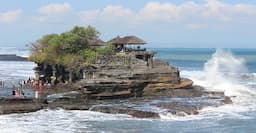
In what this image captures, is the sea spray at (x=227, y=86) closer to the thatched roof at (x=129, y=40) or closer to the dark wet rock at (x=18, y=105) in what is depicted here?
the thatched roof at (x=129, y=40)

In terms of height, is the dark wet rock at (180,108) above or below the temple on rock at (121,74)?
below

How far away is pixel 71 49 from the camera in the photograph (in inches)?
2367

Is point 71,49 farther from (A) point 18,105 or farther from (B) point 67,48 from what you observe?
(A) point 18,105

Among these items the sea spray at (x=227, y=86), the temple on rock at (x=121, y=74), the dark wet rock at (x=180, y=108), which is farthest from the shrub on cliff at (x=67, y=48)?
the dark wet rock at (x=180, y=108)

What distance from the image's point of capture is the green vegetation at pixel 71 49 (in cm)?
5723

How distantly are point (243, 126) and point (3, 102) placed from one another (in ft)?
61.7

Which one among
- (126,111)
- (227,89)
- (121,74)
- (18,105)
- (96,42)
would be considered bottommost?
(126,111)

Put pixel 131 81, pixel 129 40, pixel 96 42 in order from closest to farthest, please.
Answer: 1. pixel 131 81
2. pixel 129 40
3. pixel 96 42

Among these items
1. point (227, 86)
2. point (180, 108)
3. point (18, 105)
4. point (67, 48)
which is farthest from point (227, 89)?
point (18, 105)

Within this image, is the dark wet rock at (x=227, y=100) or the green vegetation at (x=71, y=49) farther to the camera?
the green vegetation at (x=71, y=49)

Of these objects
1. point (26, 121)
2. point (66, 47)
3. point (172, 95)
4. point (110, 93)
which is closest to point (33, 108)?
point (26, 121)

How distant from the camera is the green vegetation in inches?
2253

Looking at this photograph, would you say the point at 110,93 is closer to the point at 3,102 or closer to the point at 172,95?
the point at 172,95

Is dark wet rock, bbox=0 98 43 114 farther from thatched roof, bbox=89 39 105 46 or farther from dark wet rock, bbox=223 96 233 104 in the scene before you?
thatched roof, bbox=89 39 105 46
